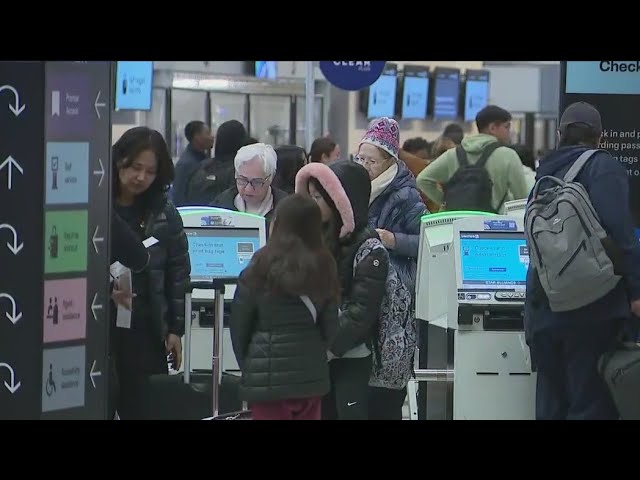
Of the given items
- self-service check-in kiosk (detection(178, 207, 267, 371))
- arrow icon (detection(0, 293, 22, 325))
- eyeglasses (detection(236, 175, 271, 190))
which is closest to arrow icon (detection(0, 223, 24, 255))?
A: arrow icon (detection(0, 293, 22, 325))

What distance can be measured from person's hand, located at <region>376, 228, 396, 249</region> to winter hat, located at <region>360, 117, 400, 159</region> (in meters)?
0.52

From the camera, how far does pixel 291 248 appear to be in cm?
570

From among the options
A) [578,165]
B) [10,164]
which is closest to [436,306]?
[578,165]

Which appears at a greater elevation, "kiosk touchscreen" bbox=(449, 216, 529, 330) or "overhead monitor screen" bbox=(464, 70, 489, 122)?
"overhead monitor screen" bbox=(464, 70, 489, 122)

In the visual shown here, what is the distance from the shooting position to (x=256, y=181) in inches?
311

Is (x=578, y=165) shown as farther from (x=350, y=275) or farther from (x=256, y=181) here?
(x=256, y=181)

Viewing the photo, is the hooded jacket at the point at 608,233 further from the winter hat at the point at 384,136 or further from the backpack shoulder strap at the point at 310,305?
the backpack shoulder strap at the point at 310,305

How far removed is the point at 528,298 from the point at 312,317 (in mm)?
1545

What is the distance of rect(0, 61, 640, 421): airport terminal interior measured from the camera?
5.29m

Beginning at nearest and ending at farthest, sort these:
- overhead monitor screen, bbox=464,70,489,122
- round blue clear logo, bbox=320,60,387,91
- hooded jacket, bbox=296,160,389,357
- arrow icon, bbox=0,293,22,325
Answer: arrow icon, bbox=0,293,22,325 < hooded jacket, bbox=296,160,389,357 < round blue clear logo, bbox=320,60,387,91 < overhead monitor screen, bbox=464,70,489,122

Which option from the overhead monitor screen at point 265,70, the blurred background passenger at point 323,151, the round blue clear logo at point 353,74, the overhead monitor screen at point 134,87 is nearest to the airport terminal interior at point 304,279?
the blurred background passenger at point 323,151

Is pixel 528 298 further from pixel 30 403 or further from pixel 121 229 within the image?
pixel 30 403

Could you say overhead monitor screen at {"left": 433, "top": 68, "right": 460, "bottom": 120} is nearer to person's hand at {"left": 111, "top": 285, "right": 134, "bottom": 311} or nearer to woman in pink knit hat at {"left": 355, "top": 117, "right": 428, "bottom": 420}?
woman in pink knit hat at {"left": 355, "top": 117, "right": 428, "bottom": 420}
